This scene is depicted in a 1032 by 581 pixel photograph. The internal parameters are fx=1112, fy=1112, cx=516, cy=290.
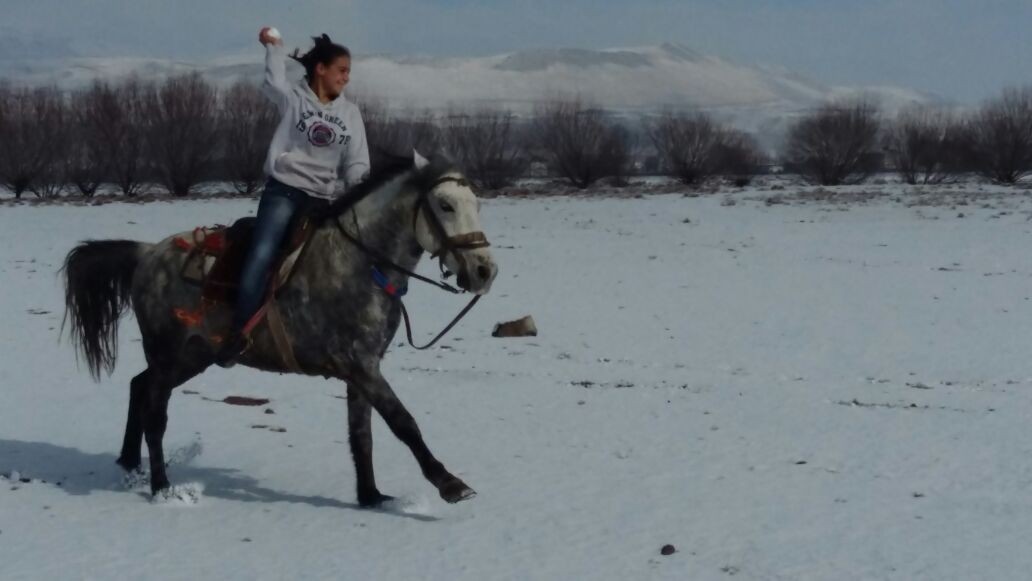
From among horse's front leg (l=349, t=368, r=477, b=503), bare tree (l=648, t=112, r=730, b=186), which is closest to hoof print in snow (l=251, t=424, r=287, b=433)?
horse's front leg (l=349, t=368, r=477, b=503)

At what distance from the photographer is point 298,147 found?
5.84 meters

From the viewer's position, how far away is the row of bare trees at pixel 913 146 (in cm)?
4944

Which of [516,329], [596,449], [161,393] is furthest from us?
[516,329]

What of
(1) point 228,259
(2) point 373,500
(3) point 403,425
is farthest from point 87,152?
(3) point 403,425

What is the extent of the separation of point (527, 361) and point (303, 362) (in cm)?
548

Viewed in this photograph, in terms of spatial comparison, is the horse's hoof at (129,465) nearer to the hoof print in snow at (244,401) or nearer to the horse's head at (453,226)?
the hoof print in snow at (244,401)

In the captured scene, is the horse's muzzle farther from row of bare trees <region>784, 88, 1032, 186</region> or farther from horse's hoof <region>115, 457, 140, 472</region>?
row of bare trees <region>784, 88, 1032, 186</region>

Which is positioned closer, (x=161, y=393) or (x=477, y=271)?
(x=477, y=271)

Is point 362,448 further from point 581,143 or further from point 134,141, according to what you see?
point 581,143

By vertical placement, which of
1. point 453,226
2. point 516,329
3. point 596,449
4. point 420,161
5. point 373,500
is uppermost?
point 420,161

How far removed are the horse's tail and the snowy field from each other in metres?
0.85

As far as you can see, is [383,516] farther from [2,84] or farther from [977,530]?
[2,84]

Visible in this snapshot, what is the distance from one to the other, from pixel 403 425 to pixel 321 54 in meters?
1.99

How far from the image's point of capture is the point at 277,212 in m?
5.83
